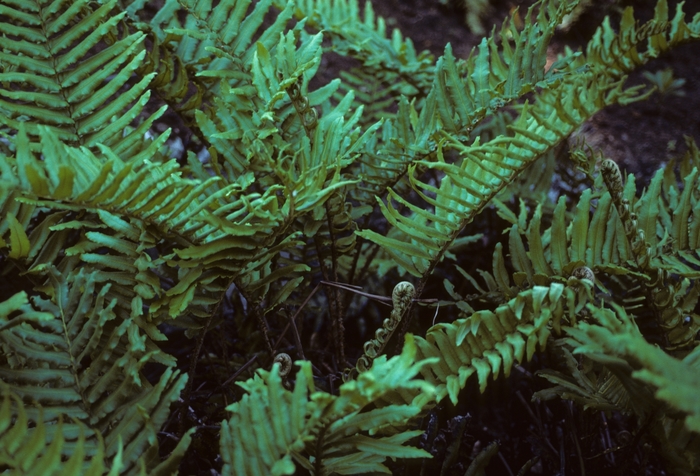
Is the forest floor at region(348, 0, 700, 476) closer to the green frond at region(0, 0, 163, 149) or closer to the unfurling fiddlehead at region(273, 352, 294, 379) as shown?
the unfurling fiddlehead at region(273, 352, 294, 379)

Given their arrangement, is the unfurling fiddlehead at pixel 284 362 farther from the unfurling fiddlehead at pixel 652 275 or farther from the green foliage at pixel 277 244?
the unfurling fiddlehead at pixel 652 275

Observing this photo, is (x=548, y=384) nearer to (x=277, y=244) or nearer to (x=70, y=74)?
(x=277, y=244)

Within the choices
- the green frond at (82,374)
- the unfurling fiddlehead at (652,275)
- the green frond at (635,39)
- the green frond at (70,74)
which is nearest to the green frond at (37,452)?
the green frond at (82,374)

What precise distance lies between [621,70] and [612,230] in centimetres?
48

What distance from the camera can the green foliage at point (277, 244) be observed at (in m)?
0.73

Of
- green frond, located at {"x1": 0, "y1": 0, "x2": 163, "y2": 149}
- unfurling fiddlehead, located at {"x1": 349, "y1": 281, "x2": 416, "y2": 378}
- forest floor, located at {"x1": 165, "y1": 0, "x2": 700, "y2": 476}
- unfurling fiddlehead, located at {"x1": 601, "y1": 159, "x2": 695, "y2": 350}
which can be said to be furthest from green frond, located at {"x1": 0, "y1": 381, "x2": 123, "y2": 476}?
unfurling fiddlehead, located at {"x1": 601, "y1": 159, "x2": 695, "y2": 350}

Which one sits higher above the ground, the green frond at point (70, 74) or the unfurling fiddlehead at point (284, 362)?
the green frond at point (70, 74)

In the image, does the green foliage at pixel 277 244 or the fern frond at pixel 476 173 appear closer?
the green foliage at pixel 277 244

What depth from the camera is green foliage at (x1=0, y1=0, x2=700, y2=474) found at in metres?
0.73

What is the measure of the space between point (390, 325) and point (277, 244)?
242 millimetres

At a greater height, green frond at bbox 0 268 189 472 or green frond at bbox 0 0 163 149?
green frond at bbox 0 0 163 149

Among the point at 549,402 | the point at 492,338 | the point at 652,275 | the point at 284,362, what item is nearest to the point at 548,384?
the point at 549,402

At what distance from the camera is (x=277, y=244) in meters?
1.00

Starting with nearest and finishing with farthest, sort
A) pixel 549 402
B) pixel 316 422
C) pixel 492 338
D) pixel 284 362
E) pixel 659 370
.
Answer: pixel 659 370 → pixel 316 422 → pixel 492 338 → pixel 284 362 → pixel 549 402
